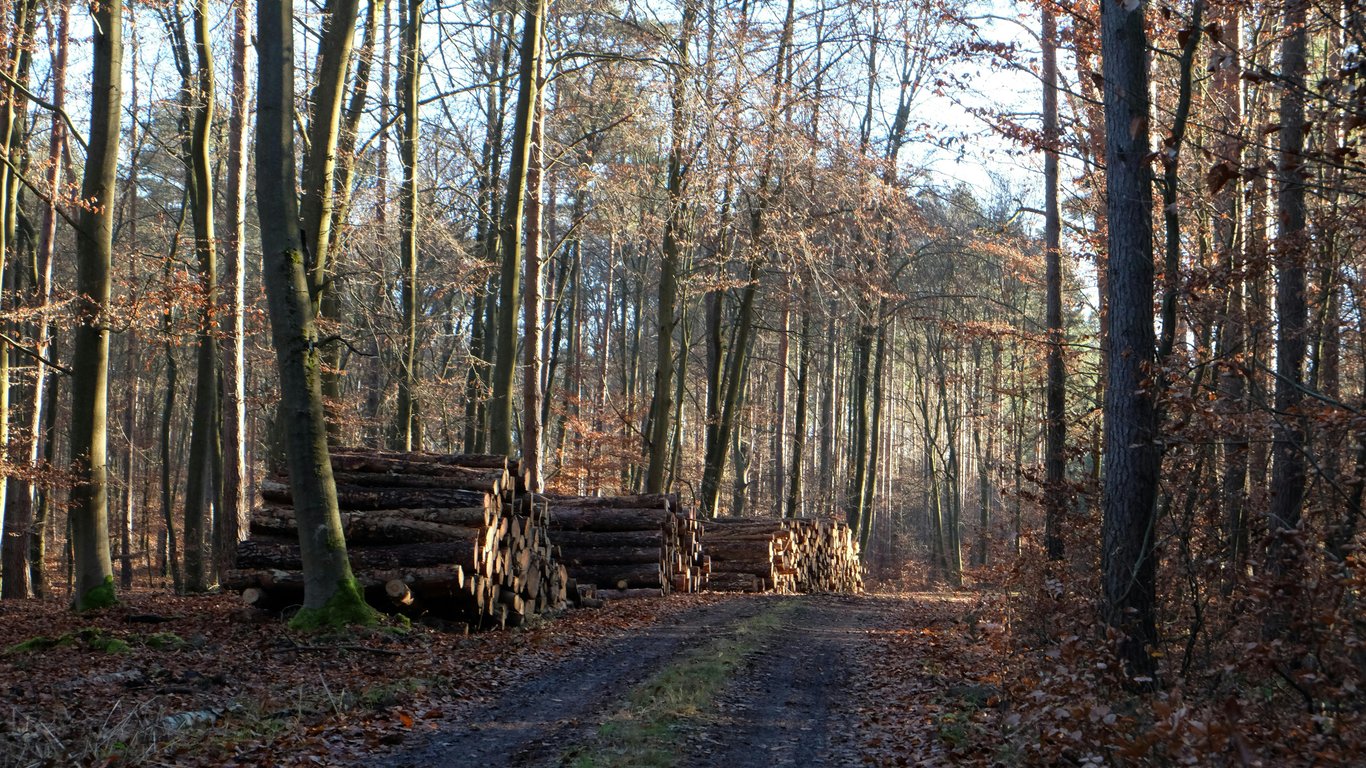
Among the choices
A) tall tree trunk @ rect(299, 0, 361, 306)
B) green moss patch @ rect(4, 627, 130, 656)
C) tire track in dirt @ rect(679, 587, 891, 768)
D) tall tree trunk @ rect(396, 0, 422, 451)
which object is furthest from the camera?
tall tree trunk @ rect(396, 0, 422, 451)

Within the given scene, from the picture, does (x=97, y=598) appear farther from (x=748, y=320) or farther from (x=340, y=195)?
(x=748, y=320)

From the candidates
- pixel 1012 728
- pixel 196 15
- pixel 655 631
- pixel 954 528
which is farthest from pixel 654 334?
pixel 1012 728

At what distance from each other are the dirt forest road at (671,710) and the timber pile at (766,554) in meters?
9.74

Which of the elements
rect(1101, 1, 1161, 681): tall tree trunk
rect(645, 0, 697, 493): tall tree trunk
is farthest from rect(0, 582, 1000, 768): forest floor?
rect(645, 0, 697, 493): tall tree trunk

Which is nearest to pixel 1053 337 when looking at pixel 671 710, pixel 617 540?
pixel 617 540

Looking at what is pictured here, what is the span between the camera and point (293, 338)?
1088 cm

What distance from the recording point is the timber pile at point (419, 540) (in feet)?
39.0

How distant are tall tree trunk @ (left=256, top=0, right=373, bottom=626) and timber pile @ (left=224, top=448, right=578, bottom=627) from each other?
0.94 metres

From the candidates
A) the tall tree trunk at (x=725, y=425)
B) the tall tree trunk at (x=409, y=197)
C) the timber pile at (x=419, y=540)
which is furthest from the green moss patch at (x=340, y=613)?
the tall tree trunk at (x=725, y=425)

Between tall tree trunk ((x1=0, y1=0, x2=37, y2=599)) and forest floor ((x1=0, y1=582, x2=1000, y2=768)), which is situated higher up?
tall tree trunk ((x1=0, y1=0, x2=37, y2=599))

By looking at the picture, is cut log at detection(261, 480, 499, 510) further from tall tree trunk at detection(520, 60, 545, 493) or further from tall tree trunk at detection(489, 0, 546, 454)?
tall tree trunk at detection(520, 60, 545, 493)

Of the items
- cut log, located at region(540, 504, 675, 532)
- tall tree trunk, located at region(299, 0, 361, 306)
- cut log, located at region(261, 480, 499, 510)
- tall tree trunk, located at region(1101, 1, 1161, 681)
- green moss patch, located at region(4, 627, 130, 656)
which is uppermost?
A: tall tree trunk, located at region(299, 0, 361, 306)

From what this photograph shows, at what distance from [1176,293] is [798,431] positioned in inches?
810

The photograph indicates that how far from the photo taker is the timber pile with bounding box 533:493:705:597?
18.4 metres
